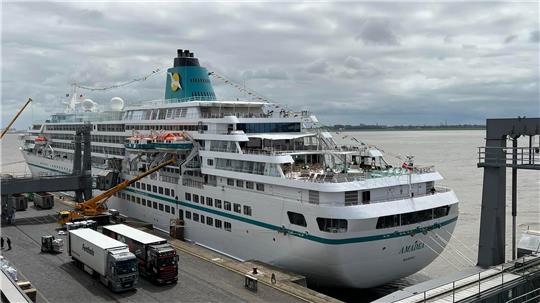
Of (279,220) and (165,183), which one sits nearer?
(279,220)

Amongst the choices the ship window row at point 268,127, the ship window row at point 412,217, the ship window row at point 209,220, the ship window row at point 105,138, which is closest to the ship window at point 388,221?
the ship window row at point 412,217

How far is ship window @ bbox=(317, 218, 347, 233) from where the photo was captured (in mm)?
21828

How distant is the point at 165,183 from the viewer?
113ft

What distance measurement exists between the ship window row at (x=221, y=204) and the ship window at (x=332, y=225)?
5.29 metres

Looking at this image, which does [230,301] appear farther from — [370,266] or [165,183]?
[165,183]

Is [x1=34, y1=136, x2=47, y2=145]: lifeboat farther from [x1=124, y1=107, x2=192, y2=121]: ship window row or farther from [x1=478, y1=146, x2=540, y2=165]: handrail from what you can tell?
[x1=478, y1=146, x2=540, y2=165]: handrail

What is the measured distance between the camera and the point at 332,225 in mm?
22062

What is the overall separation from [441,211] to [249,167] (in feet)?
35.6

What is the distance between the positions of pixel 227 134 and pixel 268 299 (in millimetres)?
12432

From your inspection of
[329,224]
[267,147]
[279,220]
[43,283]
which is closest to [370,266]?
[329,224]

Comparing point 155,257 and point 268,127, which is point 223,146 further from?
point 155,257

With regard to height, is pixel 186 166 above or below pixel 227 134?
below

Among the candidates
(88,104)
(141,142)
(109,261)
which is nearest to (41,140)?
(88,104)

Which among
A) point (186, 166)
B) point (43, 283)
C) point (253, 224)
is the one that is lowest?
point (43, 283)
